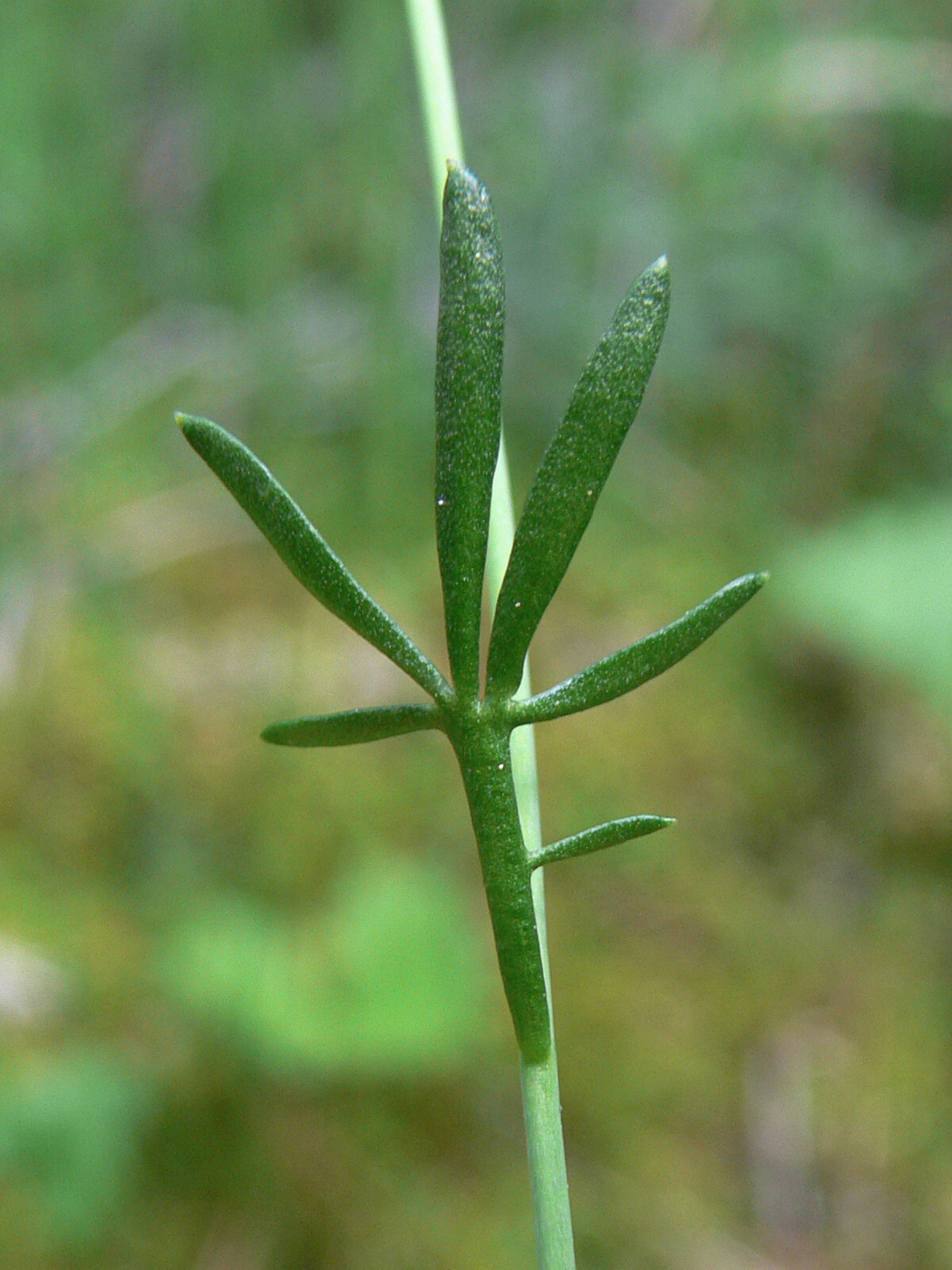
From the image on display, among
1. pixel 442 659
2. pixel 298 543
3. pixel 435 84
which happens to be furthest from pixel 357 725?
pixel 442 659

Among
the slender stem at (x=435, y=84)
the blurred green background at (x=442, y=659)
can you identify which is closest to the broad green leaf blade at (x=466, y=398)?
the slender stem at (x=435, y=84)

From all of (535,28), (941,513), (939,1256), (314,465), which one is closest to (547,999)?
(939,1256)

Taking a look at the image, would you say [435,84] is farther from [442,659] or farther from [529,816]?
[442,659]

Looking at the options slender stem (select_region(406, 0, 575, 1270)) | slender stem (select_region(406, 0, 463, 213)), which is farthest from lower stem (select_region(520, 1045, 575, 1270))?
slender stem (select_region(406, 0, 463, 213))

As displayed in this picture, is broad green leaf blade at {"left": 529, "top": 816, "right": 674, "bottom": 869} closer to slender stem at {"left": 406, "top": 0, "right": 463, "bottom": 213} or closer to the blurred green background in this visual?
slender stem at {"left": 406, "top": 0, "right": 463, "bottom": 213}

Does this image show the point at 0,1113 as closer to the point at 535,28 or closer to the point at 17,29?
the point at 17,29

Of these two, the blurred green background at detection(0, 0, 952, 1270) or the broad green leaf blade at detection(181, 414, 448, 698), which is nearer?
the broad green leaf blade at detection(181, 414, 448, 698)
